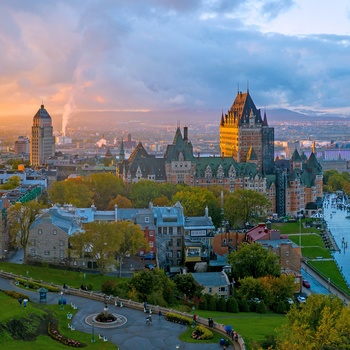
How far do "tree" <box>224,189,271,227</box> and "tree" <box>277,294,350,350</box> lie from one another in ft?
240

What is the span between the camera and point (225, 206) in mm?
118625

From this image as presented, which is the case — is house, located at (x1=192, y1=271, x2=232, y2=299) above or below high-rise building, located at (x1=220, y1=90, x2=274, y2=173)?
below

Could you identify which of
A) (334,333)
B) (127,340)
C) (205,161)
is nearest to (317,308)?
(334,333)

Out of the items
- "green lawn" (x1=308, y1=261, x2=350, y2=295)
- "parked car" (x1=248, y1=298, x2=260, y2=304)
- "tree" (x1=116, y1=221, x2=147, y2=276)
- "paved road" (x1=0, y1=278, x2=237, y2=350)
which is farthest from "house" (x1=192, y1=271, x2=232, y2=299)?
"green lawn" (x1=308, y1=261, x2=350, y2=295)

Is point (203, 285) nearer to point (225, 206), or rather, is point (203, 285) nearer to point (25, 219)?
point (25, 219)

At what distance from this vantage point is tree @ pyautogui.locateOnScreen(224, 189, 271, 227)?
118m

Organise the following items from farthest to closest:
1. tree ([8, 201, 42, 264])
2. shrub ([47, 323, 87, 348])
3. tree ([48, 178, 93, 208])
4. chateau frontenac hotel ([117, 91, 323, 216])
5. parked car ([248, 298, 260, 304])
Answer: chateau frontenac hotel ([117, 91, 323, 216]), tree ([48, 178, 93, 208]), tree ([8, 201, 42, 264]), parked car ([248, 298, 260, 304]), shrub ([47, 323, 87, 348])

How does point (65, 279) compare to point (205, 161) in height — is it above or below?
below

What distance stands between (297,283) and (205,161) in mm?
73719

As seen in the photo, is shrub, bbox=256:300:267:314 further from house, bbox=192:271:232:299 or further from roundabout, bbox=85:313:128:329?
roundabout, bbox=85:313:128:329

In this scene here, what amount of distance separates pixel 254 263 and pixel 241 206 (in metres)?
43.7

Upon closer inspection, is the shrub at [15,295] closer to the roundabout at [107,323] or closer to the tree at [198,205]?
the roundabout at [107,323]

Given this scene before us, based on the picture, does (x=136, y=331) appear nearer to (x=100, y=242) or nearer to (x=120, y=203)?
(x=100, y=242)

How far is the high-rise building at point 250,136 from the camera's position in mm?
161725
